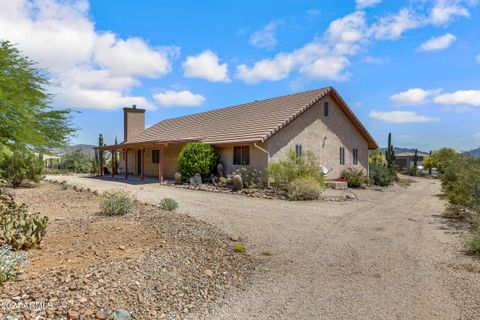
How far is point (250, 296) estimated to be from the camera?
4.95 m

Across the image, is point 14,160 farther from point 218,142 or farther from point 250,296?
point 250,296

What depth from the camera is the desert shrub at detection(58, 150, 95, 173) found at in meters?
34.5

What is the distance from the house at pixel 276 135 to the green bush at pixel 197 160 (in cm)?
86

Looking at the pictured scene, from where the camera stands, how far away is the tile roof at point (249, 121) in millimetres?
20266

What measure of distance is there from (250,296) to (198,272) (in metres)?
1.07

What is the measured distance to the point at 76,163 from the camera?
34906mm

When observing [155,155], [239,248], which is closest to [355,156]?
[155,155]

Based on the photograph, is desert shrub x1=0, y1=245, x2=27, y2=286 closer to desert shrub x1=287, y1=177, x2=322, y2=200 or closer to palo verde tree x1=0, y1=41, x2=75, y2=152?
palo verde tree x1=0, y1=41, x2=75, y2=152

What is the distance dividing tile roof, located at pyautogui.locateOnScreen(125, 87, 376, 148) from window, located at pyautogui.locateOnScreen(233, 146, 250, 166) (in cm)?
67

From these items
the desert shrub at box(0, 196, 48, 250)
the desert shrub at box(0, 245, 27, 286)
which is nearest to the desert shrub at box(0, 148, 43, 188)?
the desert shrub at box(0, 196, 48, 250)

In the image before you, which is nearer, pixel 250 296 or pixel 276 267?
pixel 250 296

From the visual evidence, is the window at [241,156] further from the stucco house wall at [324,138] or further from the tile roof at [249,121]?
the stucco house wall at [324,138]

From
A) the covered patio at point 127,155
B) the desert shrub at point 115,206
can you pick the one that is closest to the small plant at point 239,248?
the desert shrub at point 115,206

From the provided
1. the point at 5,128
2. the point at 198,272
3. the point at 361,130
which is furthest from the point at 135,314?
the point at 361,130
